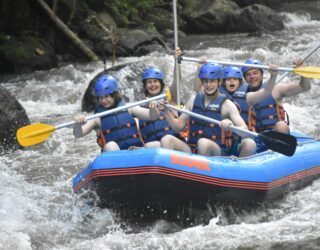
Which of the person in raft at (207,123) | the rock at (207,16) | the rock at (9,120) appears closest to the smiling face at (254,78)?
the person in raft at (207,123)

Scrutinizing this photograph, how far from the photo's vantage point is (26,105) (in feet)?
36.6

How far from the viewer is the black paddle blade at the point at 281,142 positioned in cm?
557

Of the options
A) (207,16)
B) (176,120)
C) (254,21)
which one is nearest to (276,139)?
(176,120)

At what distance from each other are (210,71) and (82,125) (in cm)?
126

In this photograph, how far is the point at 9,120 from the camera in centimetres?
867

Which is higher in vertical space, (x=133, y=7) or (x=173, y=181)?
(x=133, y=7)

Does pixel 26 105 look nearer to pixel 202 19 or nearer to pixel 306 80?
pixel 306 80

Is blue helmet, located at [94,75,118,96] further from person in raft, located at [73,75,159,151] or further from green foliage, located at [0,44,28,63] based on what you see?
green foliage, located at [0,44,28,63]

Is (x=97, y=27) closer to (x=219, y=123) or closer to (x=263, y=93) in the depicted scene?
(x=263, y=93)

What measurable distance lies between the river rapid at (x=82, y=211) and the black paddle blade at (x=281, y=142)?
0.63 meters

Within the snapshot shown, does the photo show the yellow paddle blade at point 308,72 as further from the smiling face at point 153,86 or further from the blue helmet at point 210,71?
the smiling face at point 153,86

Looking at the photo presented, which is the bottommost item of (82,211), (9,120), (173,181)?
(82,211)

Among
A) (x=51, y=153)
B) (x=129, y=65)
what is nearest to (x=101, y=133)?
(x=51, y=153)

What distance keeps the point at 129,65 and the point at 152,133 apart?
15.9 feet
